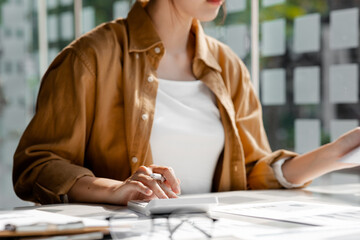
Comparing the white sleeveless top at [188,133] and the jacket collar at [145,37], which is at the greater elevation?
the jacket collar at [145,37]

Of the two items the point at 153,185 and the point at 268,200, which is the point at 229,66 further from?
the point at 153,185

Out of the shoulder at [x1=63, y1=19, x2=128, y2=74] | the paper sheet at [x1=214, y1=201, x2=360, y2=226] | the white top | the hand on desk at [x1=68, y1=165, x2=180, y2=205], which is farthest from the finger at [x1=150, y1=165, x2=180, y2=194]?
the shoulder at [x1=63, y1=19, x2=128, y2=74]

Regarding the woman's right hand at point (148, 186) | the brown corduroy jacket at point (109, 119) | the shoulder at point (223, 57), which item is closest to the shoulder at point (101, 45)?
the brown corduroy jacket at point (109, 119)

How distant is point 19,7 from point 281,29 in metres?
2.32

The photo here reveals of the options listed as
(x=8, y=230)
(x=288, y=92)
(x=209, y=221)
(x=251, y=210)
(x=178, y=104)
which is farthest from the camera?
(x=288, y=92)

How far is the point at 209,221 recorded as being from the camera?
0.88 metres

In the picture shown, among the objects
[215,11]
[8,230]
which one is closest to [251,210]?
[8,230]

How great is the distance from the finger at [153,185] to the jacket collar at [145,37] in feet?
1.80

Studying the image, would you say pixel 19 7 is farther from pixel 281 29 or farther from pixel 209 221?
pixel 209 221

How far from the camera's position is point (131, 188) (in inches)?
43.6

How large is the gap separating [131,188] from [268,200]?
1.14 feet

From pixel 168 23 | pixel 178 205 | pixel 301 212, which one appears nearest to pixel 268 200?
pixel 301 212

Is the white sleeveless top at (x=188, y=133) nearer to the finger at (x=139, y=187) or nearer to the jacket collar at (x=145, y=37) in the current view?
the jacket collar at (x=145, y=37)

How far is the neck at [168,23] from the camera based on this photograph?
66.0 inches
